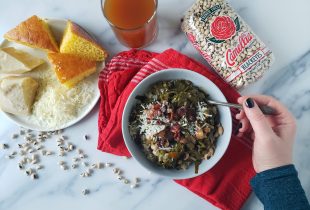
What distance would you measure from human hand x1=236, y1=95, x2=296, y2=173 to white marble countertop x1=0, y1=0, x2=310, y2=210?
193 mm

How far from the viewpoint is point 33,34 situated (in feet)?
4.79

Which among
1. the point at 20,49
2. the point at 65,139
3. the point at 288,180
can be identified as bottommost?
the point at 65,139

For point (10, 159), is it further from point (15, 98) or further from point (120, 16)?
point (120, 16)

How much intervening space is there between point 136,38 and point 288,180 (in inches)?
27.9

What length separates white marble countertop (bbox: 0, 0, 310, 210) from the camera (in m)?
1.49

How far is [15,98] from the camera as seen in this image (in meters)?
1.46

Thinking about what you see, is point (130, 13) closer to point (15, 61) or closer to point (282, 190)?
point (15, 61)

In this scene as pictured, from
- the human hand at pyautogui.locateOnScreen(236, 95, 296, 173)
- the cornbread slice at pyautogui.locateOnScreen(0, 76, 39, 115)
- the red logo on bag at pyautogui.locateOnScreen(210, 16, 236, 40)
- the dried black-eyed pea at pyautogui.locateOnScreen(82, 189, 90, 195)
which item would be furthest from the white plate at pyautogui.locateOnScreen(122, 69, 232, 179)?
the cornbread slice at pyautogui.locateOnScreen(0, 76, 39, 115)

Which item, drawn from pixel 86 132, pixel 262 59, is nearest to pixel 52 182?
pixel 86 132

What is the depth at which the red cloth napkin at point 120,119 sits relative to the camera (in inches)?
55.6

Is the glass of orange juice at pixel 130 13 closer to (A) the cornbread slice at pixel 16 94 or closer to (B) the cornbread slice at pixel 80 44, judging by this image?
(B) the cornbread slice at pixel 80 44

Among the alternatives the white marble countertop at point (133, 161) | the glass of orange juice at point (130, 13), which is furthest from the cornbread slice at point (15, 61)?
the glass of orange juice at point (130, 13)

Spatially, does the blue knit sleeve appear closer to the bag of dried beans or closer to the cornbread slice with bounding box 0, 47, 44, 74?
the bag of dried beans

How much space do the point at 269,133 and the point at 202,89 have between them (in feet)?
0.88
